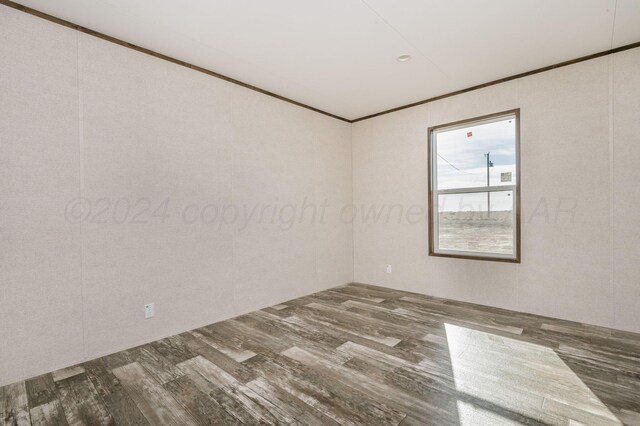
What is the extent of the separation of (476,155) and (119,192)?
4029 millimetres

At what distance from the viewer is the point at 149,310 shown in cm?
287

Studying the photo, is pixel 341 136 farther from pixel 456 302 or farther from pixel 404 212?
pixel 456 302

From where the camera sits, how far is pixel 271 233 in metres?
3.98

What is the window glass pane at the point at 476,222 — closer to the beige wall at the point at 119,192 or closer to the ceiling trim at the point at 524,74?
the ceiling trim at the point at 524,74

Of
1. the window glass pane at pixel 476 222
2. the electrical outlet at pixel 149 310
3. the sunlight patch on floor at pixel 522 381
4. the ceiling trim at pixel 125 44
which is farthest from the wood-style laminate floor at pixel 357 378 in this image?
the ceiling trim at pixel 125 44

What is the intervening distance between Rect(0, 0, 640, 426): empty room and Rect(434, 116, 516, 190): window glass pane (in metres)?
0.02

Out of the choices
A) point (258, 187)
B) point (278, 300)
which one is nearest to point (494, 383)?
point (278, 300)

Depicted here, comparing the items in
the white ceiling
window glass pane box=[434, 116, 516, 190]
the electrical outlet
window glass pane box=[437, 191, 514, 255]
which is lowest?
the electrical outlet

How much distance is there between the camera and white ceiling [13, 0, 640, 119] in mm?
2355

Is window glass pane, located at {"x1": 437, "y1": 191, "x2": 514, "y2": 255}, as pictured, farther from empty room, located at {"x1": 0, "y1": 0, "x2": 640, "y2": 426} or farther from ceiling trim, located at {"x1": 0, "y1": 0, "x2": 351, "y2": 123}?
ceiling trim, located at {"x1": 0, "y1": 0, "x2": 351, "y2": 123}

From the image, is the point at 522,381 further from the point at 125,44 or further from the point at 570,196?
the point at 125,44

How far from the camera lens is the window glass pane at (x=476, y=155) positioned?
3.73 metres

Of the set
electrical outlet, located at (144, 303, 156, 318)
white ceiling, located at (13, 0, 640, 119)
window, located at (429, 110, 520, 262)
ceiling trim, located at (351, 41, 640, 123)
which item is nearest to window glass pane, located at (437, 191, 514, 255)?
window, located at (429, 110, 520, 262)

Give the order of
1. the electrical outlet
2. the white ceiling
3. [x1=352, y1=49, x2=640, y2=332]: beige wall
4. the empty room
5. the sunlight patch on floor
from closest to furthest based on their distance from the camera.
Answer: the sunlight patch on floor < the empty room < the white ceiling < the electrical outlet < [x1=352, y1=49, x2=640, y2=332]: beige wall
